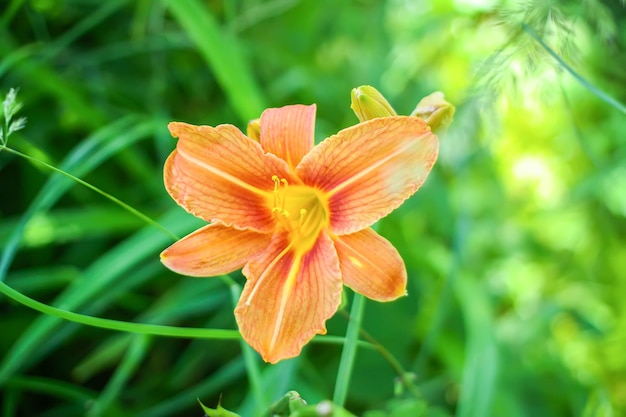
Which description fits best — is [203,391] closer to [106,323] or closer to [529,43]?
[106,323]

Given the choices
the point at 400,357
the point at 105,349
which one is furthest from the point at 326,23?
the point at 105,349

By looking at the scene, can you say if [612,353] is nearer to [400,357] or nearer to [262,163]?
[400,357]

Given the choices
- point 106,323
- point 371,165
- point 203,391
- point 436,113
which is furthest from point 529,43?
point 203,391

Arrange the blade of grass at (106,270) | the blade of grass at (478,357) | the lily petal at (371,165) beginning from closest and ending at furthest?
the lily petal at (371,165), the blade of grass at (106,270), the blade of grass at (478,357)

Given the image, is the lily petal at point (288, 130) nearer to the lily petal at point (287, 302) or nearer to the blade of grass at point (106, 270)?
the lily petal at point (287, 302)


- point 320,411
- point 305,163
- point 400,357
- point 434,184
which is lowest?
point 320,411

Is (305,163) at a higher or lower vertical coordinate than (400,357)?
higher

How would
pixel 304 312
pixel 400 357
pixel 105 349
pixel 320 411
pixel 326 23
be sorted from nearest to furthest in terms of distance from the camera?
pixel 320 411
pixel 304 312
pixel 105 349
pixel 400 357
pixel 326 23

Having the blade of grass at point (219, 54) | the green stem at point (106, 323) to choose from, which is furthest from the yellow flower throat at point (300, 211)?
the blade of grass at point (219, 54)
